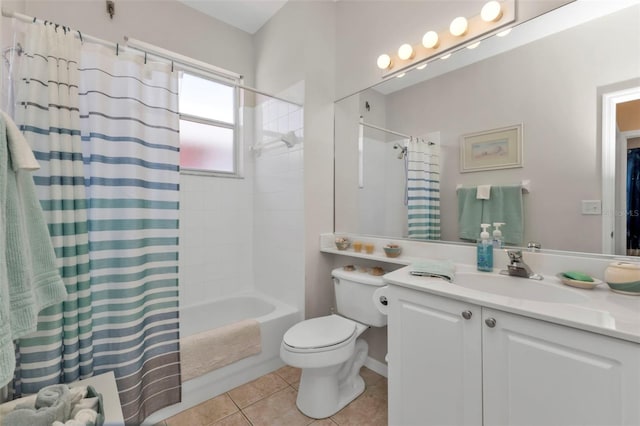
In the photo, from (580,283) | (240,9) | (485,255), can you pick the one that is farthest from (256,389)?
(240,9)

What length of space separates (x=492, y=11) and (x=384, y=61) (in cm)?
62

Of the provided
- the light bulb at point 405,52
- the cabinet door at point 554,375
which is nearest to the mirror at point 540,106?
the light bulb at point 405,52

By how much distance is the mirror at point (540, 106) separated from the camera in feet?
3.70

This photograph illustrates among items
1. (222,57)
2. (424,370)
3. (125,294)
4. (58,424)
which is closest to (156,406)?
(125,294)

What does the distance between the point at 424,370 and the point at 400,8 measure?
209 centimetres

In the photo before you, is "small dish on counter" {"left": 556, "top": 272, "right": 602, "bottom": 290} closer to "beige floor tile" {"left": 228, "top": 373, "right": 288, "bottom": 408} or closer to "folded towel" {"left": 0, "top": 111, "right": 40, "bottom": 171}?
"beige floor tile" {"left": 228, "top": 373, "right": 288, "bottom": 408}

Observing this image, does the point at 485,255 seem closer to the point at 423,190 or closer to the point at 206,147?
the point at 423,190

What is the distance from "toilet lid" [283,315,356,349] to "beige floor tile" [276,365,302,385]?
18.1 inches

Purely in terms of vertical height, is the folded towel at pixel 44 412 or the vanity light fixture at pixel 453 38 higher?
the vanity light fixture at pixel 453 38

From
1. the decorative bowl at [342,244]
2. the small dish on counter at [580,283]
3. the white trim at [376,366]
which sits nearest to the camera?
the small dish on counter at [580,283]

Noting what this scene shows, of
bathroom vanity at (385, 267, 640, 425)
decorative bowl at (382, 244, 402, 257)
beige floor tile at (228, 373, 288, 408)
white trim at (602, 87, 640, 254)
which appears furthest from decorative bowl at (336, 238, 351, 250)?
white trim at (602, 87, 640, 254)

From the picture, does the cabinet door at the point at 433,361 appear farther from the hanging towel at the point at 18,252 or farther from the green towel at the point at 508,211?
the hanging towel at the point at 18,252

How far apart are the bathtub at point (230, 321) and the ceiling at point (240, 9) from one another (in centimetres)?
251

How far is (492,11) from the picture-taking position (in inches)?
52.9
